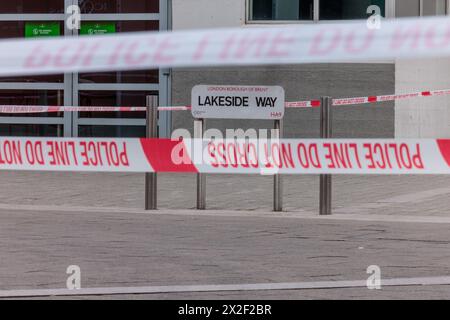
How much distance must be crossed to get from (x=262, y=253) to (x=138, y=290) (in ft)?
6.05

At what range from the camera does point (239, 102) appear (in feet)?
39.4

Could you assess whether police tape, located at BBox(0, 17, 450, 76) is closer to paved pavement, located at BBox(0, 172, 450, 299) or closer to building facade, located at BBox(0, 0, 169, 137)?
paved pavement, located at BBox(0, 172, 450, 299)

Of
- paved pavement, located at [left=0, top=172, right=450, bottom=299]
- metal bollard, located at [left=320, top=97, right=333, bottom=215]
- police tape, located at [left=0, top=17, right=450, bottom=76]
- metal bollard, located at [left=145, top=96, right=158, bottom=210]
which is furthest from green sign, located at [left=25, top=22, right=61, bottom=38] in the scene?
police tape, located at [left=0, top=17, right=450, bottom=76]

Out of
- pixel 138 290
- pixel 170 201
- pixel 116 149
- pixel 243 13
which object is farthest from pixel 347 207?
pixel 243 13

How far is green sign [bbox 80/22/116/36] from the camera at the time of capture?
66.1ft

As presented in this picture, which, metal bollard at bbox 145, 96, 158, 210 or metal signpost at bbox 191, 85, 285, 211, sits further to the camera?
metal signpost at bbox 191, 85, 285, 211

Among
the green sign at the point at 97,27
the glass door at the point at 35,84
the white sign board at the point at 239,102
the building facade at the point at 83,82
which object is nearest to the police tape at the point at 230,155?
the white sign board at the point at 239,102

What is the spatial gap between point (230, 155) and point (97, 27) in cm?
960

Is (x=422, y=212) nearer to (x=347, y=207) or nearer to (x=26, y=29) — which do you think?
(x=347, y=207)

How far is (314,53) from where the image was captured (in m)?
3.39

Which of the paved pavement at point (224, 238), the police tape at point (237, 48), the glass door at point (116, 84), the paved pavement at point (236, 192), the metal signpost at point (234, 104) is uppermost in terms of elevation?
the glass door at point (116, 84)

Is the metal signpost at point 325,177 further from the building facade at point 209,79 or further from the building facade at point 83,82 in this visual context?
the building facade at point 83,82

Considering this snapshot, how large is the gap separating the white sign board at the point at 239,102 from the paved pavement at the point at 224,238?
966mm

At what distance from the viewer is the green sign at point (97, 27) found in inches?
794
